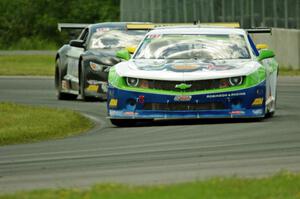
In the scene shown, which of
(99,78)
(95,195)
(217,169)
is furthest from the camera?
(99,78)

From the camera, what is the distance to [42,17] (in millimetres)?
79500

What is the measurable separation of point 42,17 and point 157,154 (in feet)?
220

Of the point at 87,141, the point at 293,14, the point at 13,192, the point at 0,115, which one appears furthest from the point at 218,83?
the point at 293,14

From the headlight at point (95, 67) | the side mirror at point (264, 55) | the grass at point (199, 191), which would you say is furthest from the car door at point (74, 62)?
the grass at point (199, 191)

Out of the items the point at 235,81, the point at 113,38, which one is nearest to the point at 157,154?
the point at 235,81

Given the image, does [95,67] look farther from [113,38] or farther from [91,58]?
[113,38]

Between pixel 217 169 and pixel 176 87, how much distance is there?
5.17 meters

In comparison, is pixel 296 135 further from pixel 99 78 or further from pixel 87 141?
pixel 99 78

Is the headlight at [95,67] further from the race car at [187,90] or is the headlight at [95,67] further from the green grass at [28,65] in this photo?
the green grass at [28,65]

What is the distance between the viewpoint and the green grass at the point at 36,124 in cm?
1627

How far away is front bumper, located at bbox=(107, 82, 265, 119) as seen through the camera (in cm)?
1667

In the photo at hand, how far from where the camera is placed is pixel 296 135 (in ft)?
47.8

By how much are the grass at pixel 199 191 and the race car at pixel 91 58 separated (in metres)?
11.9

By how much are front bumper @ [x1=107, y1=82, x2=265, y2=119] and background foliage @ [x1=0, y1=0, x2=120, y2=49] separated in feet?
193
